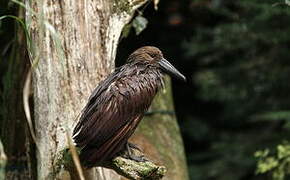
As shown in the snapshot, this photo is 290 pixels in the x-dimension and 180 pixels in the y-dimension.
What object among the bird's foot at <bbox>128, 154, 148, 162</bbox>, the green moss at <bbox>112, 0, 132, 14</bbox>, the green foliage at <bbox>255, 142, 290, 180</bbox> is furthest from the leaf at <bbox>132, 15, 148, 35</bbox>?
the green foliage at <bbox>255, 142, 290, 180</bbox>

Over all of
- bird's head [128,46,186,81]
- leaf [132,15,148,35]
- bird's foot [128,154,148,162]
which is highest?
leaf [132,15,148,35]

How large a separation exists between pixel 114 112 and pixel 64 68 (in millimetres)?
396

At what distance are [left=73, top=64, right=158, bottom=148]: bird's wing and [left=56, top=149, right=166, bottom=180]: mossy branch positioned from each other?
13 centimetres

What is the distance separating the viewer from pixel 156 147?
565cm

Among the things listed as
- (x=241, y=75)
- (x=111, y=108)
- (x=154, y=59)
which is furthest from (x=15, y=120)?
(x=241, y=75)

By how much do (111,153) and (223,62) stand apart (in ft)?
15.3

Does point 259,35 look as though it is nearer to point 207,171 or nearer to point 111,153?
point 207,171

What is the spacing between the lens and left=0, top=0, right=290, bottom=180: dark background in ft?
25.8

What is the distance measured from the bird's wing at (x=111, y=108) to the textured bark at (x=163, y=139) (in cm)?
112

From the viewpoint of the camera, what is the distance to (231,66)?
27.5 feet

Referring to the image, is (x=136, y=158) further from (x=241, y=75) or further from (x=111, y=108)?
(x=241, y=75)

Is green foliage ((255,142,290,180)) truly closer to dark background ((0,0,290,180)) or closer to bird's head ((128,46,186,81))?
dark background ((0,0,290,180))

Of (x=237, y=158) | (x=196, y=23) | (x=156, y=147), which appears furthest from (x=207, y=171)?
(x=156, y=147)

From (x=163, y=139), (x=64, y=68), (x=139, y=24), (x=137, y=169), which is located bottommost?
(x=137, y=169)
